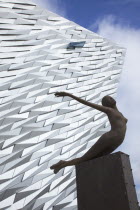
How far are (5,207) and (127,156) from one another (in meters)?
8.37

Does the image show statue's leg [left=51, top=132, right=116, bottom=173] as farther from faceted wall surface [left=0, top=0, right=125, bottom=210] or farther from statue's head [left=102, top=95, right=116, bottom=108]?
faceted wall surface [left=0, top=0, right=125, bottom=210]

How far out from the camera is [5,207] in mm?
10484

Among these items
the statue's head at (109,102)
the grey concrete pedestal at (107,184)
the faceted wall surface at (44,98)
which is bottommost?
the faceted wall surface at (44,98)

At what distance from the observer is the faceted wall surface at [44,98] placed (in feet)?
39.0

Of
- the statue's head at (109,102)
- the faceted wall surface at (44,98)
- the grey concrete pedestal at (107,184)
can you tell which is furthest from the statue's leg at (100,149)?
the faceted wall surface at (44,98)

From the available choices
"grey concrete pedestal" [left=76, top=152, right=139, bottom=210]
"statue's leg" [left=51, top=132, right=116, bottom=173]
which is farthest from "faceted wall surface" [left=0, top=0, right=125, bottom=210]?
"grey concrete pedestal" [left=76, top=152, right=139, bottom=210]

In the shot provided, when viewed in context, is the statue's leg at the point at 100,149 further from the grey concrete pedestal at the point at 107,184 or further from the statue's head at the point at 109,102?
the statue's head at the point at 109,102

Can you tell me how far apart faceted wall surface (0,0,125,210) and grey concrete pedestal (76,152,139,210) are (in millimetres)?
8015

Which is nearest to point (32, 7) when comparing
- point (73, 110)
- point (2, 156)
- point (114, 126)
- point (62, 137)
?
point (73, 110)

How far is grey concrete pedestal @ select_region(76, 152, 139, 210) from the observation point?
311 cm

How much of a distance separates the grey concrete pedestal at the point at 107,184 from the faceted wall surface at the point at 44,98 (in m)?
8.01

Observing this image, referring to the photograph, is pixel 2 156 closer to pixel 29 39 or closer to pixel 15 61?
pixel 15 61

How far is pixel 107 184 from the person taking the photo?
3264mm

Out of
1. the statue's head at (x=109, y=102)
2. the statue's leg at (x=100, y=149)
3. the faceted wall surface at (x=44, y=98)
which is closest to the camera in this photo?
the statue's leg at (x=100, y=149)
